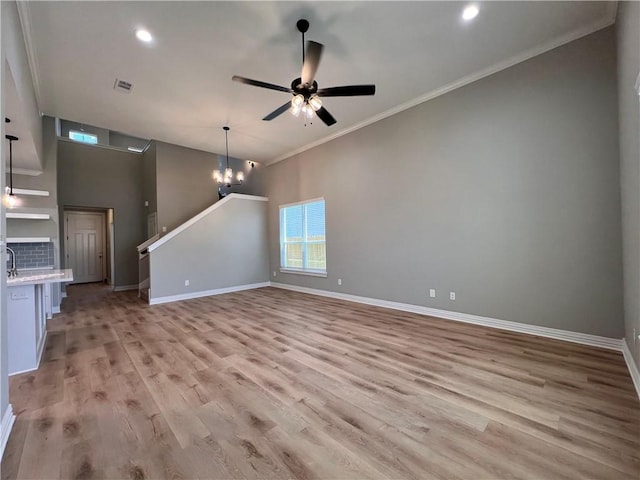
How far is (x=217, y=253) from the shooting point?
6.79 metres

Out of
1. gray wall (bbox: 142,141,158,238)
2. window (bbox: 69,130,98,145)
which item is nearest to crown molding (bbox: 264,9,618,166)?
gray wall (bbox: 142,141,158,238)

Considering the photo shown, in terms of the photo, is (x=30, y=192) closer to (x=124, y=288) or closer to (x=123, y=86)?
(x=123, y=86)

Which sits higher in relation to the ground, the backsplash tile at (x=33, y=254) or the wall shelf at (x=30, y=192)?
the wall shelf at (x=30, y=192)

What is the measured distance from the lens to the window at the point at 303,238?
21.1 ft

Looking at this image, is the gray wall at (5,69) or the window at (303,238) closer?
the gray wall at (5,69)

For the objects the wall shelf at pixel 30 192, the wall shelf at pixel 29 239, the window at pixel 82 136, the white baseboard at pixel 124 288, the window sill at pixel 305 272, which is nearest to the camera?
the wall shelf at pixel 29 239

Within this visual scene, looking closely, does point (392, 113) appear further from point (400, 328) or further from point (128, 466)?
point (128, 466)

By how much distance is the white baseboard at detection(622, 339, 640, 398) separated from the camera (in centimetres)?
220

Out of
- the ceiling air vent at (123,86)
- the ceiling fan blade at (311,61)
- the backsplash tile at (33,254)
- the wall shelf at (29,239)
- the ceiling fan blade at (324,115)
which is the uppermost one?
the ceiling air vent at (123,86)

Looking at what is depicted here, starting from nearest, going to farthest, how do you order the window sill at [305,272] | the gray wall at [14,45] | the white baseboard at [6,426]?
the white baseboard at [6,426], the gray wall at [14,45], the window sill at [305,272]

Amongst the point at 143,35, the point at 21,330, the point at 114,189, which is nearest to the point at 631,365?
the point at 21,330

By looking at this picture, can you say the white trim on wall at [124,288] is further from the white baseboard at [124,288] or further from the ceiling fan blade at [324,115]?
the ceiling fan blade at [324,115]

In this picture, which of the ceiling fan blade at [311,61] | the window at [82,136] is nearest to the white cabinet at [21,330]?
the ceiling fan blade at [311,61]

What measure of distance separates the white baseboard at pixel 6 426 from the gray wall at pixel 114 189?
6.79 metres
